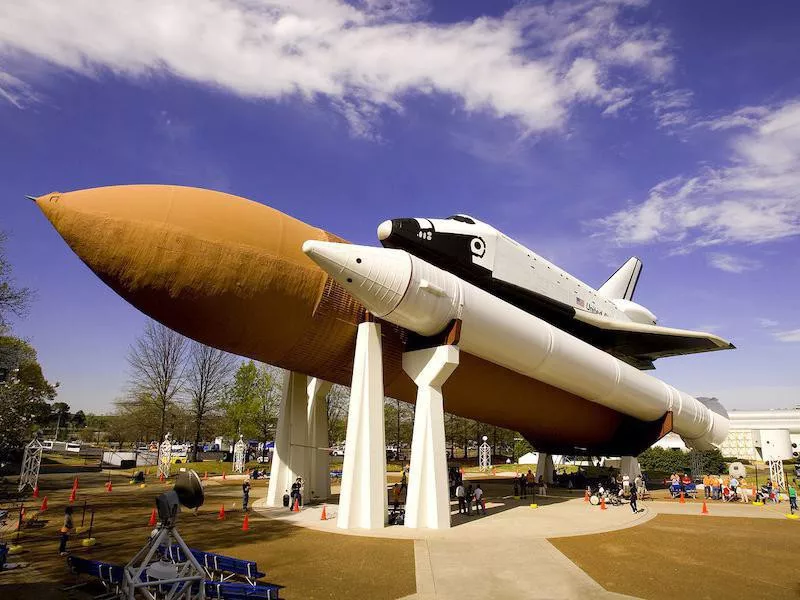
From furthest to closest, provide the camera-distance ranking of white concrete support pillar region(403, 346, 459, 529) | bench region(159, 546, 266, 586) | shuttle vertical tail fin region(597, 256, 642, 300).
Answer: shuttle vertical tail fin region(597, 256, 642, 300) < white concrete support pillar region(403, 346, 459, 529) < bench region(159, 546, 266, 586)

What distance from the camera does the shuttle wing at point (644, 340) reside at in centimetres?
2341

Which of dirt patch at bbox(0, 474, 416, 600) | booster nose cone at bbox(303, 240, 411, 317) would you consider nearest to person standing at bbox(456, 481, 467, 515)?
dirt patch at bbox(0, 474, 416, 600)

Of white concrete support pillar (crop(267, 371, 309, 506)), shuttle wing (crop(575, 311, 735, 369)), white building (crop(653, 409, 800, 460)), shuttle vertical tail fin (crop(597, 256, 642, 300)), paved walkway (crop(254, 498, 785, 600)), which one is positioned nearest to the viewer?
paved walkway (crop(254, 498, 785, 600))

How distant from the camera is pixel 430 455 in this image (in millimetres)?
15273

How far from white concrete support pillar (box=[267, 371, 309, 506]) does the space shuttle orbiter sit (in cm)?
695

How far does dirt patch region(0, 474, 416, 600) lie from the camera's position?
937cm

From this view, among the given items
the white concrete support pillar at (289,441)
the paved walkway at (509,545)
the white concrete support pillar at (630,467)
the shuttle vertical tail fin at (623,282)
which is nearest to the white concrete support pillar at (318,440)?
the white concrete support pillar at (289,441)

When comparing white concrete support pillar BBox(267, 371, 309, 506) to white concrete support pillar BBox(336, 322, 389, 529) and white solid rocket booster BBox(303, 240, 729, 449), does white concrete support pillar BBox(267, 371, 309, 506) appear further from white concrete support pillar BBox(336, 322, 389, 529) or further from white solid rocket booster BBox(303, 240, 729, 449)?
white solid rocket booster BBox(303, 240, 729, 449)

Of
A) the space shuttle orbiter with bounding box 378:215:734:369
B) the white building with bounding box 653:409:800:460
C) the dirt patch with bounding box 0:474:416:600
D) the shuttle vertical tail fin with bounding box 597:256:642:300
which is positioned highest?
the shuttle vertical tail fin with bounding box 597:256:642:300

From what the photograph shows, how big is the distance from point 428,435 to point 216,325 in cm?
700

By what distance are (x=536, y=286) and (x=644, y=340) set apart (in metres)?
8.15

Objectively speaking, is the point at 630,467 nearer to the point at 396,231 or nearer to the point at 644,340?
the point at 644,340

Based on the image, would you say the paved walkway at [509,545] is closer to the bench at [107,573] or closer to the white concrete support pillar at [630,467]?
the white concrete support pillar at [630,467]

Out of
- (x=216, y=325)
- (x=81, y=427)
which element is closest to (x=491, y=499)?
(x=216, y=325)
